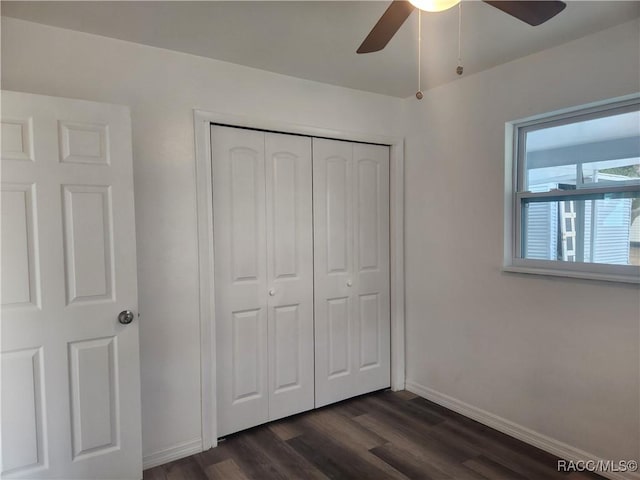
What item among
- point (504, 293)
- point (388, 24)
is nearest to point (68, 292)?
point (388, 24)

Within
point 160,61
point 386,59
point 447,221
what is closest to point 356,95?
point 386,59

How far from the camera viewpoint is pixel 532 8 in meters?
1.38

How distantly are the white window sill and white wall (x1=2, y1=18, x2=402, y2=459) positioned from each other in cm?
197

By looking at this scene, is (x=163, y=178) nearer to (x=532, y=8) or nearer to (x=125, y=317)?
(x=125, y=317)

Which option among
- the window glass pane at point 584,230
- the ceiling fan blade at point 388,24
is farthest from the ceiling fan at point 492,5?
the window glass pane at point 584,230

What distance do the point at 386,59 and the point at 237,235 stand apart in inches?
56.5

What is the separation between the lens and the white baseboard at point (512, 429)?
7.30 ft

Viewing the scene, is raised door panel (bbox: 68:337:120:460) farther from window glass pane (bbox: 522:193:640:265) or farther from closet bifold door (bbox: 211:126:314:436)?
window glass pane (bbox: 522:193:640:265)

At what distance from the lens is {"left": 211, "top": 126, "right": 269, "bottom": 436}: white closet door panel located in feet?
8.32

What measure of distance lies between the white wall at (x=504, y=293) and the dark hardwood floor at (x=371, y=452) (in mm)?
239

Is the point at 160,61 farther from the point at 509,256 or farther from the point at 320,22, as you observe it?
the point at 509,256

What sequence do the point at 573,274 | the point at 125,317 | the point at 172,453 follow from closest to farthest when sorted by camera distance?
the point at 125,317 → the point at 573,274 → the point at 172,453

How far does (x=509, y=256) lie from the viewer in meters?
2.63

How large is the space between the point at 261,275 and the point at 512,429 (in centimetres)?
189
